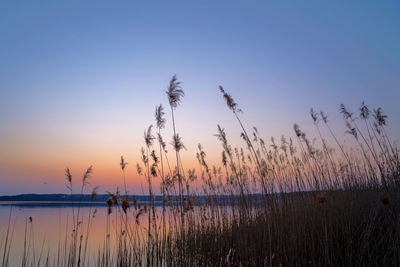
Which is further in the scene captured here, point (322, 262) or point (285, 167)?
point (285, 167)

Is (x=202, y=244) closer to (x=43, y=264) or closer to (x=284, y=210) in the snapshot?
(x=284, y=210)

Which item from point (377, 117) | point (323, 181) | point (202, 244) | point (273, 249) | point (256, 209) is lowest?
point (202, 244)

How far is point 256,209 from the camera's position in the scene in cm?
548

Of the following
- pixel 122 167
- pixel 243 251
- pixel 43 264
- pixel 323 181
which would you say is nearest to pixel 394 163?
pixel 323 181

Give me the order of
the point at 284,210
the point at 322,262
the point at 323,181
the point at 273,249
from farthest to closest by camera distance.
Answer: the point at 323,181 → the point at 284,210 → the point at 273,249 → the point at 322,262

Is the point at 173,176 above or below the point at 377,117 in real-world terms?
below

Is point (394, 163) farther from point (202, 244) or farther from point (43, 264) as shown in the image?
point (43, 264)

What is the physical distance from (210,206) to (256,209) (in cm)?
170

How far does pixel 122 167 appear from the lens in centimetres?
508

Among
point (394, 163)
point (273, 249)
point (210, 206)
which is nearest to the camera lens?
point (273, 249)

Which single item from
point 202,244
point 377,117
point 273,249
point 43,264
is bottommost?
point 43,264

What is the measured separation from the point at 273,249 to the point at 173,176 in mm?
2830

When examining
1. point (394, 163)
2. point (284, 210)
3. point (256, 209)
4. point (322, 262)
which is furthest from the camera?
point (394, 163)

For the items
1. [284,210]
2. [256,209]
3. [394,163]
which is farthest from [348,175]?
[284,210]
